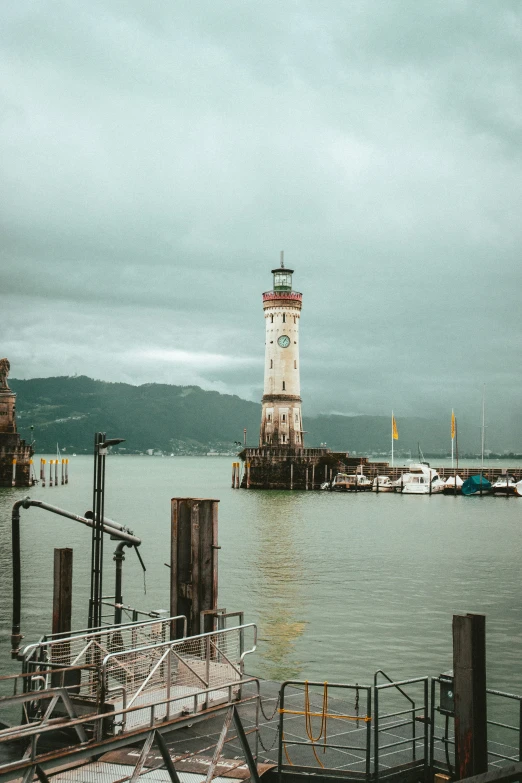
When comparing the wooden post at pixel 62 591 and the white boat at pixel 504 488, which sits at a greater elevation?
the wooden post at pixel 62 591

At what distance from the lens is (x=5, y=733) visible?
9.38 metres

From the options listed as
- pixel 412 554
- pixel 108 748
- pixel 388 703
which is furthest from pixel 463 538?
pixel 108 748

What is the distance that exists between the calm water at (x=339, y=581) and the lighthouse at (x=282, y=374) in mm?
24907

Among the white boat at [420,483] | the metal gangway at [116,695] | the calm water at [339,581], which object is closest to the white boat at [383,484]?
the white boat at [420,483]

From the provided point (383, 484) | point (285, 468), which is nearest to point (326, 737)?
point (285, 468)

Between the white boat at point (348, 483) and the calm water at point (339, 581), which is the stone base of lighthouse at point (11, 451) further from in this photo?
the white boat at point (348, 483)

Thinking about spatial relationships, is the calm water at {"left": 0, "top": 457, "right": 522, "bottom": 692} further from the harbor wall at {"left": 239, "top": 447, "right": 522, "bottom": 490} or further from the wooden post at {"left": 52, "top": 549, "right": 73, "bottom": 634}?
the harbor wall at {"left": 239, "top": 447, "right": 522, "bottom": 490}

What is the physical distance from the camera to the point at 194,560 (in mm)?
17266

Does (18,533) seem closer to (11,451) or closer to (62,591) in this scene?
(62,591)

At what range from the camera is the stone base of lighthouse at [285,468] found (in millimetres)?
110625

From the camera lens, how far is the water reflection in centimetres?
2540

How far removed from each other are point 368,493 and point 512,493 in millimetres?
18400

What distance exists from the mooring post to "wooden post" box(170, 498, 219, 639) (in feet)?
20.8

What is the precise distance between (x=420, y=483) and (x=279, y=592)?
72.8 metres
